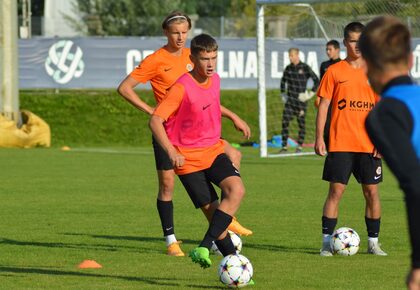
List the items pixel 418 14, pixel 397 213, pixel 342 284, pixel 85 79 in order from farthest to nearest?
pixel 85 79 < pixel 418 14 < pixel 397 213 < pixel 342 284

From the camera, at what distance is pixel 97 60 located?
27188mm

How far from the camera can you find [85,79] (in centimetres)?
2719

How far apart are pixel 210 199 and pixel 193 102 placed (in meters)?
0.73

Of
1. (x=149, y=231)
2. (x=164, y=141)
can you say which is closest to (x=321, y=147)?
(x=164, y=141)

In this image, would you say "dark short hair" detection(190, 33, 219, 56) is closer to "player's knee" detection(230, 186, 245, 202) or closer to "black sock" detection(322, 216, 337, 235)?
"player's knee" detection(230, 186, 245, 202)

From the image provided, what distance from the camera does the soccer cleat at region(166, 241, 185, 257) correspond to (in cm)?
→ 939

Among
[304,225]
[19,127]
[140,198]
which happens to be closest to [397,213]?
[304,225]

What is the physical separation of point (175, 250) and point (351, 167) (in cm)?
163

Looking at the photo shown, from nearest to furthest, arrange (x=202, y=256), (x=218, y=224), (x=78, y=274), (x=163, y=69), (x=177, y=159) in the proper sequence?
(x=202, y=256) < (x=177, y=159) < (x=218, y=224) < (x=78, y=274) < (x=163, y=69)

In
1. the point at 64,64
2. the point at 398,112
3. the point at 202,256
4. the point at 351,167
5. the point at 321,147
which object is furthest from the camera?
the point at 64,64

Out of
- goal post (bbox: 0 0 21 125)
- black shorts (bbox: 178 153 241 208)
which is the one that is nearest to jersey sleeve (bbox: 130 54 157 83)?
black shorts (bbox: 178 153 241 208)

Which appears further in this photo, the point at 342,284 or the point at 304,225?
the point at 304,225

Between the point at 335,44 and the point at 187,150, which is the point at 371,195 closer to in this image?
the point at 187,150

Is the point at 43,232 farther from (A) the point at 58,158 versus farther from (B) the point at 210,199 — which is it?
(A) the point at 58,158
